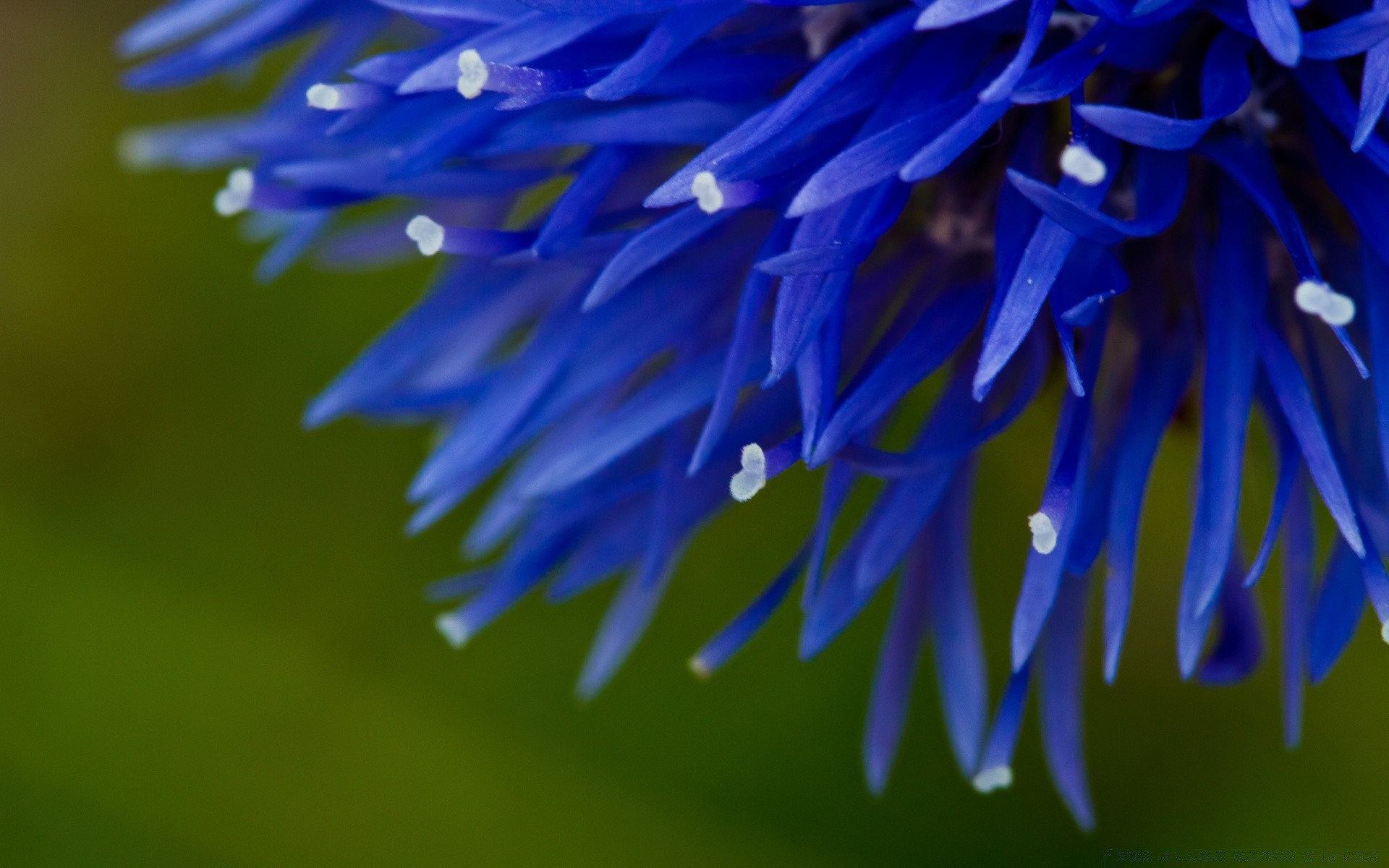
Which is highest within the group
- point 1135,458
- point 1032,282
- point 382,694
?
point 1032,282

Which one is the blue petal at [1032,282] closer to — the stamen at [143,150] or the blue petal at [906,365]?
the blue petal at [906,365]

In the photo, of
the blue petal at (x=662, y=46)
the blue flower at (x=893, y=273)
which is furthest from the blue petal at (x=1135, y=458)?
the blue petal at (x=662, y=46)

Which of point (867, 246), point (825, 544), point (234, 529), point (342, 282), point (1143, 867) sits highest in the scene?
point (867, 246)

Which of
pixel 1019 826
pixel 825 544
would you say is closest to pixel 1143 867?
pixel 1019 826

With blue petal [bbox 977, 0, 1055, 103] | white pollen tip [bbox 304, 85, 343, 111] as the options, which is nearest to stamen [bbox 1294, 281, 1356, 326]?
blue petal [bbox 977, 0, 1055, 103]

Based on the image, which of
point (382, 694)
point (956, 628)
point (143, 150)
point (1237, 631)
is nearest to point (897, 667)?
point (956, 628)

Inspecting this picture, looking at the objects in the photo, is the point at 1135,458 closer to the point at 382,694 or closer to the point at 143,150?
the point at 143,150

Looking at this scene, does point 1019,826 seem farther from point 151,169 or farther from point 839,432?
point 151,169
